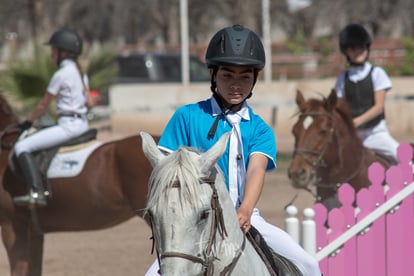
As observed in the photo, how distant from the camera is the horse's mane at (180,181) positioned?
10.8 ft

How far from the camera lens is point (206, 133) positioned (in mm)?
4059

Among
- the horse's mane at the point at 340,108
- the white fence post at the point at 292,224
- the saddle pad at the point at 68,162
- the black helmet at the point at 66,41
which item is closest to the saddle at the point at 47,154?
the saddle pad at the point at 68,162

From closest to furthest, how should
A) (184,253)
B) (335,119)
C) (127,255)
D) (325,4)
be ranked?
(184,253), (335,119), (127,255), (325,4)

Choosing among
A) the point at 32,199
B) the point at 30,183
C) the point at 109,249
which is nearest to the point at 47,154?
the point at 30,183

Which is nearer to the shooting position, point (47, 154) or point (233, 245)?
point (233, 245)

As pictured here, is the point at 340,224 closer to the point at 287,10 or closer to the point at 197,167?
the point at 197,167

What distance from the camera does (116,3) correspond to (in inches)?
2421

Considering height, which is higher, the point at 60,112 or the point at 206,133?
the point at 206,133

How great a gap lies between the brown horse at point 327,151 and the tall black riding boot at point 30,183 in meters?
2.37

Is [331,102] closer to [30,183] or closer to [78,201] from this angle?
[78,201]

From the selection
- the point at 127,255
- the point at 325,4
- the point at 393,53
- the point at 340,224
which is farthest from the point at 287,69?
the point at 340,224

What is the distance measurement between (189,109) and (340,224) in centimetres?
258

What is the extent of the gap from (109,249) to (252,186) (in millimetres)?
6864

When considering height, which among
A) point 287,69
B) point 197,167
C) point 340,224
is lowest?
point 287,69
